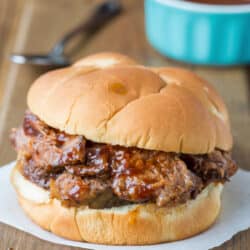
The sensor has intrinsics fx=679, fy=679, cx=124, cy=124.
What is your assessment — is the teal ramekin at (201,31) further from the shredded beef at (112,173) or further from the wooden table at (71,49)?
the shredded beef at (112,173)

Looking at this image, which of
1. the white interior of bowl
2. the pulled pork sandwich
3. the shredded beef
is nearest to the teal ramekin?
the white interior of bowl

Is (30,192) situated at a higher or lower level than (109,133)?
lower

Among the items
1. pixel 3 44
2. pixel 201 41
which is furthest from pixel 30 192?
pixel 3 44

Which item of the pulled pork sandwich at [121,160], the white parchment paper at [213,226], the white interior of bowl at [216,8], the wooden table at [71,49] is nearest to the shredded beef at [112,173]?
the pulled pork sandwich at [121,160]

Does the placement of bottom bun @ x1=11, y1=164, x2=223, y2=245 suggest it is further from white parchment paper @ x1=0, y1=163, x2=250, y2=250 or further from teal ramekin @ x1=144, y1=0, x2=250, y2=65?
teal ramekin @ x1=144, y1=0, x2=250, y2=65

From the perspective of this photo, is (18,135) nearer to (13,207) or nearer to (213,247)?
(13,207)

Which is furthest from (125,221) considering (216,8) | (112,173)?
(216,8)

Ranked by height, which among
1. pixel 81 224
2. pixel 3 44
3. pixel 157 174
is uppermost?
pixel 157 174

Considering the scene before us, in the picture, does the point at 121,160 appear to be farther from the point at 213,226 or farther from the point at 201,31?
the point at 201,31
